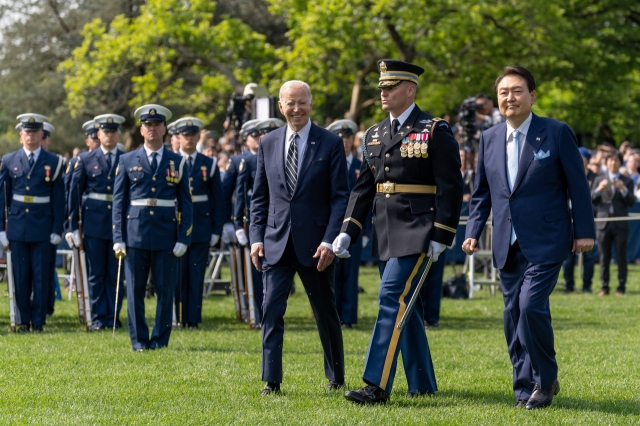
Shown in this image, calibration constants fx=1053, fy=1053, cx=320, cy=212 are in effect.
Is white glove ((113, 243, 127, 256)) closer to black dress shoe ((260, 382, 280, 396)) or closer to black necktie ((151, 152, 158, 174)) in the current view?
black necktie ((151, 152, 158, 174))

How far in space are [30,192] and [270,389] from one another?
5272mm

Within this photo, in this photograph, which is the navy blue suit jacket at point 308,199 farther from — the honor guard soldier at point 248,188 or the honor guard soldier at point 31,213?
the honor guard soldier at point 31,213

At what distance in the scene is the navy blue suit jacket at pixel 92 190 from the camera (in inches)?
471

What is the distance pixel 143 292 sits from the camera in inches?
383

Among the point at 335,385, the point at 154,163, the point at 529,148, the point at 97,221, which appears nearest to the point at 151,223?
the point at 154,163

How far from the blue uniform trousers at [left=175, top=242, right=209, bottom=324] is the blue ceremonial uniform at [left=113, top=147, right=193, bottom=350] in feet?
7.56

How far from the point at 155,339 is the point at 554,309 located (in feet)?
20.5

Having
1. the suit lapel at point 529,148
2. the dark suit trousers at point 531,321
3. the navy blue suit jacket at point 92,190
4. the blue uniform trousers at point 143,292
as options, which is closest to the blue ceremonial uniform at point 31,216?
the navy blue suit jacket at point 92,190

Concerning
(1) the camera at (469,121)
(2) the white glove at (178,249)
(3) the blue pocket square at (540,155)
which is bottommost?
(2) the white glove at (178,249)

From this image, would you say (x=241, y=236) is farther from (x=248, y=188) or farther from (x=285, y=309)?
(x=285, y=309)

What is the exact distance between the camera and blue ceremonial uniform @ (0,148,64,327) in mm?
11484

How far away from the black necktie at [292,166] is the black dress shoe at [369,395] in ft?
4.87

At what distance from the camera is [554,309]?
13945 mm

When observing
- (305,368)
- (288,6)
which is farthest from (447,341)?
(288,6)
